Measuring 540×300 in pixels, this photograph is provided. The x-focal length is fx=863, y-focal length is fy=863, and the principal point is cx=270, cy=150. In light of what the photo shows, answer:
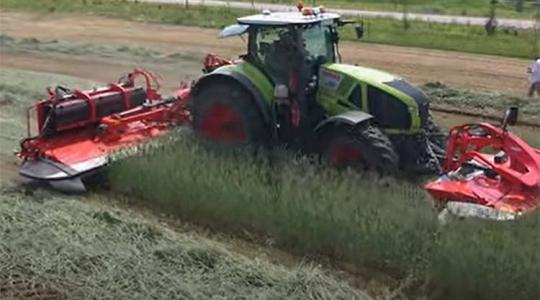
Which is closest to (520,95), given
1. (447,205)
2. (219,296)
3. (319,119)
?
(319,119)

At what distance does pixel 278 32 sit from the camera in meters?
11.0

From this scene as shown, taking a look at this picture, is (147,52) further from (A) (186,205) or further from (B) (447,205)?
(B) (447,205)

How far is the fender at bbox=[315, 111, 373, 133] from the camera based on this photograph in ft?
32.6

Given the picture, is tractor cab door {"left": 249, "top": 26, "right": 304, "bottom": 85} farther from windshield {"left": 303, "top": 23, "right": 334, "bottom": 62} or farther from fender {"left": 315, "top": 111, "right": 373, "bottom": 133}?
fender {"left": 315, "top": 111, "right": 373, "bottom": 133}

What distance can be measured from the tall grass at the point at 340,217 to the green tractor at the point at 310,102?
521 mm

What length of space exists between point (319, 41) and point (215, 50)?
482 inches

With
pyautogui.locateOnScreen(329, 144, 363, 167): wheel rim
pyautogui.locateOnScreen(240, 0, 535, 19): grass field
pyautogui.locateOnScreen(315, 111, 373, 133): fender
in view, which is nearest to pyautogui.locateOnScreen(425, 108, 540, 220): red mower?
pyautogui.locateOnScreen(329, 144, 363, 167): wheel rim

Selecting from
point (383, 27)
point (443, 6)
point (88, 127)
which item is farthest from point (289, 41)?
point (443, 6)

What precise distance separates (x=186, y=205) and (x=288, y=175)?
121 cm

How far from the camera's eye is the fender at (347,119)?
995cm

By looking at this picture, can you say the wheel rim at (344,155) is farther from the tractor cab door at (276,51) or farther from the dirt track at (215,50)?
the dirt track at (215,50)

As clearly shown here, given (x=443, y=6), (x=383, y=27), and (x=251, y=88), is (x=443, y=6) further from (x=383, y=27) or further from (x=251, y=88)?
(x=251, y=88)

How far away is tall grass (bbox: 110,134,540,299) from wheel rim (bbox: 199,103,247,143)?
0.44 m

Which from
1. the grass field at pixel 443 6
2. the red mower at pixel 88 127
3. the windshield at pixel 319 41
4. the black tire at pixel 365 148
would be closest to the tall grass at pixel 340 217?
the black tire at pixel 365 148
